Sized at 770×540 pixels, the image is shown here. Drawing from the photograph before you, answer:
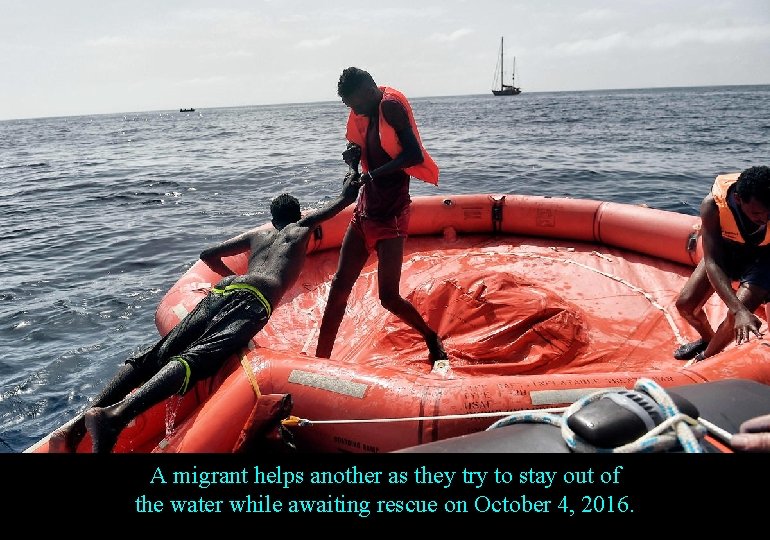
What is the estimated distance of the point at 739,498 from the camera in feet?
4.33

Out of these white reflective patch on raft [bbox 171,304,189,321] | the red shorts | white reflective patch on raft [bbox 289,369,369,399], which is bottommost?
white reflective patch on raft [bbox 289,369,369,399]

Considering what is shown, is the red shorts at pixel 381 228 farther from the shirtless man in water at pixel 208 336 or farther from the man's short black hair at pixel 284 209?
the man's short black hair at pixel 284 209

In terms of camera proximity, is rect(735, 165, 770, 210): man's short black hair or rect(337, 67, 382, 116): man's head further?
rect(337, 67, 382, 116): man's head

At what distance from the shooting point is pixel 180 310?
348 cm

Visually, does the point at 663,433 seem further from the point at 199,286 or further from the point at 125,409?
the point at 199,286

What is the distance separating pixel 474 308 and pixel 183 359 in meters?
2.02

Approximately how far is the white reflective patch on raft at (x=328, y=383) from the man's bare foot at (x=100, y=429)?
0.81 metres

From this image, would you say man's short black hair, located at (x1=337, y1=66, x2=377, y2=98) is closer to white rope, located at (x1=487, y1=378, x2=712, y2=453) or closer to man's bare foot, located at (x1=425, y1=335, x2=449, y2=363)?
man's bare foot, located at (x1=425, y1=335, x2=449, y2=363)

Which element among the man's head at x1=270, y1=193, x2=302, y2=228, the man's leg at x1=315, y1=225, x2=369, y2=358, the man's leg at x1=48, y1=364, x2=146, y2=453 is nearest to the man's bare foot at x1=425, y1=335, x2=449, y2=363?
the man's leg at x1=315, y1=225, x2=369, y2=358

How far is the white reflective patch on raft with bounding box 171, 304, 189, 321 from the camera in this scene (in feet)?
11.2

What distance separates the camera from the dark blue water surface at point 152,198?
4.86 metres

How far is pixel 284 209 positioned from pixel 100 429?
5.69ft

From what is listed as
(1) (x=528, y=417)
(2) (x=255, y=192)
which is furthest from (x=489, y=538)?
(2) (x=255, y=192)

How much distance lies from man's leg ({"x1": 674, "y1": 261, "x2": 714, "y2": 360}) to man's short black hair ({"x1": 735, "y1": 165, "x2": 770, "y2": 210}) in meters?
0.63
